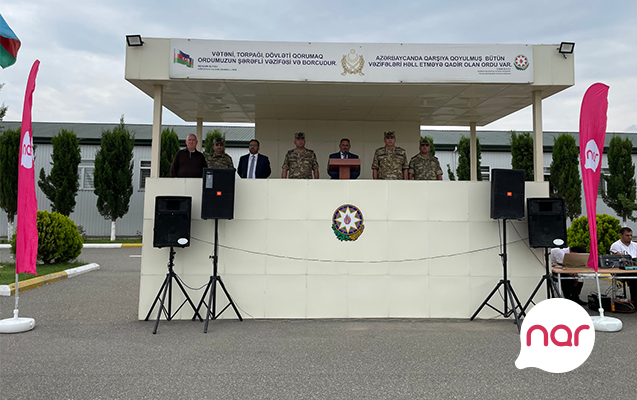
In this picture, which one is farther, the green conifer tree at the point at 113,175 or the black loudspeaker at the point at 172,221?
the green conifer tree at the point at 113,175

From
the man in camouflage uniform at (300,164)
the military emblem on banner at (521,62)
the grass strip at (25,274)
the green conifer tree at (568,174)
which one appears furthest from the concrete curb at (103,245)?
the green conifer tree at (568,174)

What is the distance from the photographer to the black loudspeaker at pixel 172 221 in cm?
616

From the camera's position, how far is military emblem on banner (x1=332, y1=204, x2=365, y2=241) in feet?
22.3

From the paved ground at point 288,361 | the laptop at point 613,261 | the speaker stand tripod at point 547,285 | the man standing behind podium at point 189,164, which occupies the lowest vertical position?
the paved ground at point 288,361

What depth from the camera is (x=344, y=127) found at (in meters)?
10.0

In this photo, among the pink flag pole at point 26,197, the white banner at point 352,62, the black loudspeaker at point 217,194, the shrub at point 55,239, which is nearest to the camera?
the pink flag pole at point 26,197

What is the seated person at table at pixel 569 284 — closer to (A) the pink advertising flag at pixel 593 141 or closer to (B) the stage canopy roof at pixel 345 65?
(A) the pink advertising flag at pixel 593 141

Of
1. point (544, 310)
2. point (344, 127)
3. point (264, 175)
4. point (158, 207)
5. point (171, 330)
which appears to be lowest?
point (171, 330)

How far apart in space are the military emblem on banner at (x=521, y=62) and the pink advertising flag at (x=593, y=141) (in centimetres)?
92

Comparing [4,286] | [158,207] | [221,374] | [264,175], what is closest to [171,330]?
[158,207]

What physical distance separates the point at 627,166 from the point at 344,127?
14.8 metres

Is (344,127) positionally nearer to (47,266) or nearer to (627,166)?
(47,266)

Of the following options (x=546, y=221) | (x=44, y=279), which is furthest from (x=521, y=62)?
(x=44, y=279)

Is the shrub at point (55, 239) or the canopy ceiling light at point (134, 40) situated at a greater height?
the canopy ceiling light at point (134, 40)
